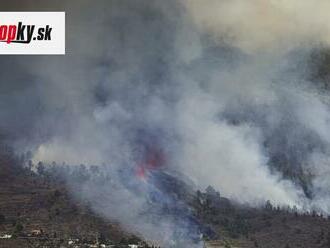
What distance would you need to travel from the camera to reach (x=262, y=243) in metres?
172

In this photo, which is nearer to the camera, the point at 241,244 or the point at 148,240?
the point at 148,240

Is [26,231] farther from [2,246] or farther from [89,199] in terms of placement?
[89,199]

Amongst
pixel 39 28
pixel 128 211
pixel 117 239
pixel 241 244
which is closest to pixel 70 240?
pixel 117 239

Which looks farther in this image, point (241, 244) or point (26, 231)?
point (241, 244)

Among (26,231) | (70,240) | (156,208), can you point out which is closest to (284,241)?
(156,208)

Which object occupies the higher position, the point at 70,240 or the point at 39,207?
the point at 39,207

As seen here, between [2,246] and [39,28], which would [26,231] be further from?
[39,28]

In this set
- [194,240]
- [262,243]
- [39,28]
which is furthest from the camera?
[262,243]

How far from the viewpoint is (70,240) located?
151 m

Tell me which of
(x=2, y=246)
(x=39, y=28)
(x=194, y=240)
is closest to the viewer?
(x=39, y=28)

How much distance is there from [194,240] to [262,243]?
78.2ft

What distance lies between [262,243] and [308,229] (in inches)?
1066

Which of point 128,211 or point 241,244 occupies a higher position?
point 128,211

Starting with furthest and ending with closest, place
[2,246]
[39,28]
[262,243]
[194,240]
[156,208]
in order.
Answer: [156,208], [262,243], [194,240], [2,246], [39,28]
